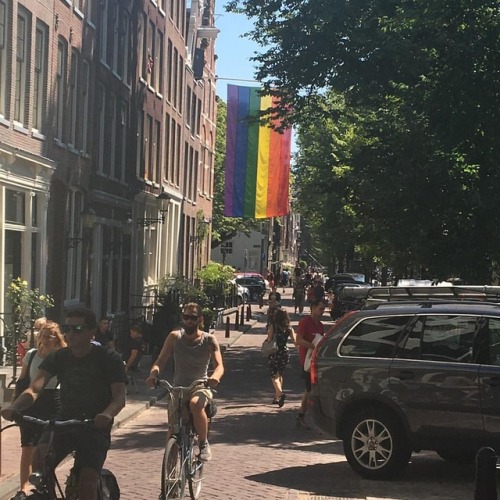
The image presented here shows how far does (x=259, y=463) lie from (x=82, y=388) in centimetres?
469

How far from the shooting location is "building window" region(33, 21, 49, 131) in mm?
21167

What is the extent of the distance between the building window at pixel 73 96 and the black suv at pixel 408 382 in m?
15.5

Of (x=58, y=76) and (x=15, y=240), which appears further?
(x=58, y=76)

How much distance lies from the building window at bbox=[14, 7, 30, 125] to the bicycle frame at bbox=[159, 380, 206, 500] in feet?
41.9

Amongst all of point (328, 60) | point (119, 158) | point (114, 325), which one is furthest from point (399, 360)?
point (119, 158)

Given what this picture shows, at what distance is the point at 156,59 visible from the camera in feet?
119

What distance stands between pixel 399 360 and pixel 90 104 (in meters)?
18.3

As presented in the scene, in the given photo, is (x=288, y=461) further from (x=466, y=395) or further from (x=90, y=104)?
(x=90, y=104)

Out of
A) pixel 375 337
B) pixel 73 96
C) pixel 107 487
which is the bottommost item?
pixel 107 487

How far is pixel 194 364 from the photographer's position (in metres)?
8.73

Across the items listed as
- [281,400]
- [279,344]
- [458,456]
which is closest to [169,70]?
[279,344]

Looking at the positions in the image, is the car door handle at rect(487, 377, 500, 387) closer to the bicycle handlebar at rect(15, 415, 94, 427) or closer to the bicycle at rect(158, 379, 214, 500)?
the bicycle at rect(158, 379, 214, 500)

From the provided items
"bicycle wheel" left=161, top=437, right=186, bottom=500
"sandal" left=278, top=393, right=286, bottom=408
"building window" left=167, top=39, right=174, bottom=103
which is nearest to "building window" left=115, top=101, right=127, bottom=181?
"building window" left=167, top=39, right=174, bottom=103

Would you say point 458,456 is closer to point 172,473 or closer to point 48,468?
point 172,473
